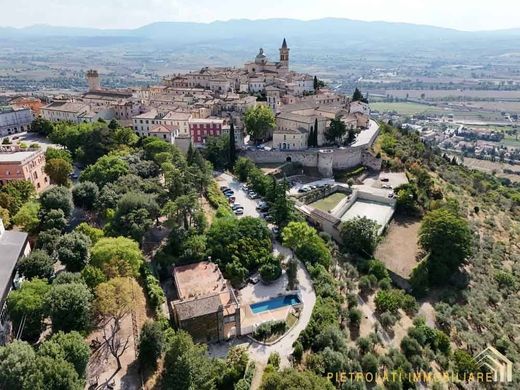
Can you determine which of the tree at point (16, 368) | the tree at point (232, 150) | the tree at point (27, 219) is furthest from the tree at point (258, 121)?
the tree at point (16, 368)

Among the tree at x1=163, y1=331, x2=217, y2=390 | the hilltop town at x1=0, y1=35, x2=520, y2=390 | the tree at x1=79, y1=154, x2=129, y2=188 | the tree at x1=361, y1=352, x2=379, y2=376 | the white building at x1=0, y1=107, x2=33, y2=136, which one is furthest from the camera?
the white building at x1=0, y1=107, x2=33, y2=136

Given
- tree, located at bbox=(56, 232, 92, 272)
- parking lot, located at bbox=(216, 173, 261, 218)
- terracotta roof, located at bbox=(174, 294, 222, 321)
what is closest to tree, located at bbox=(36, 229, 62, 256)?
tree, located at bbox=(56, 232, 92, 272)

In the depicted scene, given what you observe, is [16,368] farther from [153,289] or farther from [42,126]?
[42,126]

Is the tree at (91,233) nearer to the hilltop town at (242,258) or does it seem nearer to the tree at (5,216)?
the hilltop town at (242,258)

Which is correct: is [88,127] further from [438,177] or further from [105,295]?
[438,177]

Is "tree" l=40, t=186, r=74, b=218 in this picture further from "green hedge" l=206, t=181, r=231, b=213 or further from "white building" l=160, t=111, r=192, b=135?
"white building" l=160, t=111, r=192, b=135

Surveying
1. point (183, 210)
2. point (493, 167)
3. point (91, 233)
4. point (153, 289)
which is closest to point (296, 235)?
point (183, 210)

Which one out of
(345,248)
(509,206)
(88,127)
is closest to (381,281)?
(345,248)
